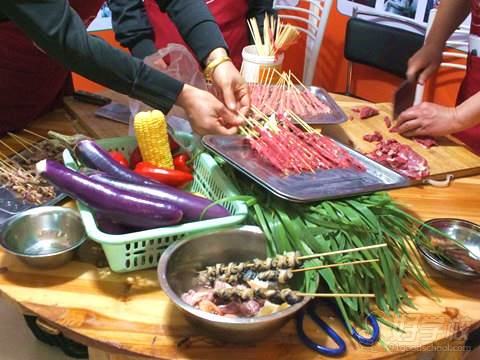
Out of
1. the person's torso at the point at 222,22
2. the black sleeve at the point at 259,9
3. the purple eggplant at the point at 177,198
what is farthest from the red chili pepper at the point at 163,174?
the black sleeve at the point at 259,9

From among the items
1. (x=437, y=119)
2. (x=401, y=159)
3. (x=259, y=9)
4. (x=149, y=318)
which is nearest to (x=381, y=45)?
(x=259, y=9)

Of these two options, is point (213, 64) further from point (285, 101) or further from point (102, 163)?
point (102, 163)

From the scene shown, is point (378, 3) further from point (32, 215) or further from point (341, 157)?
point (32, 215)

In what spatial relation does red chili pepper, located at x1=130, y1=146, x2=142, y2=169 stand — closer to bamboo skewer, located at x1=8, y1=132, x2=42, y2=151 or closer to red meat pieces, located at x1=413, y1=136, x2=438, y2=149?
bamboo skewer, located at x1=8, y1=132, x2=42, y2=151

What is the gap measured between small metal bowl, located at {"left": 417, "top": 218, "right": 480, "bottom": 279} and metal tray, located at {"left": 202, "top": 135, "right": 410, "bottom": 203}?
19 cm

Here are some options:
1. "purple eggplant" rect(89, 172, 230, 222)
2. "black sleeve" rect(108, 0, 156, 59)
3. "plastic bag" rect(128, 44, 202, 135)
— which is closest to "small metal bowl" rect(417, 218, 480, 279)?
"purple eggplant" rect(89, 172, 230, 222)

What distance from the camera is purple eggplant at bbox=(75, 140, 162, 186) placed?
1.22 meters

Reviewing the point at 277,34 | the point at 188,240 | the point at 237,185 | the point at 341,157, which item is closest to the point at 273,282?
the point at 188,240

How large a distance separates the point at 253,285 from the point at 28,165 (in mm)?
964

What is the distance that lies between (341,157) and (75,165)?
771 mm

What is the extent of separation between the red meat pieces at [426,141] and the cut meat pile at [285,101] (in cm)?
40

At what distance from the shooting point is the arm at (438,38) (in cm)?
217

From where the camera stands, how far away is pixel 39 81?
5.93 feet

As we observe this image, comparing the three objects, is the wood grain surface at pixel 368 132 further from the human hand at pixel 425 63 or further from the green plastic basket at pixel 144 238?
the green plastic basket at pixel 144 238
